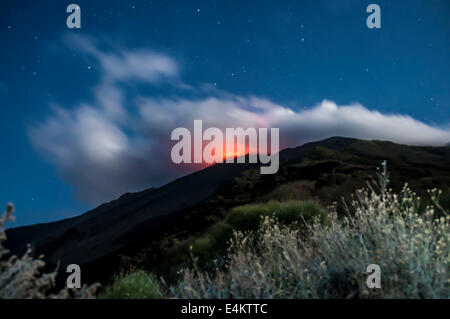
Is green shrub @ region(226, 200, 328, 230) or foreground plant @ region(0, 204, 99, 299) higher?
green shrub @ region(226, 200, 328, 230)

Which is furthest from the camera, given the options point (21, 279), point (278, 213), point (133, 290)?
point (278, 213)

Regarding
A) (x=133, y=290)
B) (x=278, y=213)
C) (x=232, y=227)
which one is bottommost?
(x=133, y=290)

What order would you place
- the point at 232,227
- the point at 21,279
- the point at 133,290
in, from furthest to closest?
the point at 232,227
the point at 133,290
the point at 21,279

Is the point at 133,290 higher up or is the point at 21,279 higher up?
the point at 21,279

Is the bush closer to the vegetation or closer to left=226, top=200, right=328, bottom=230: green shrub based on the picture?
the vegetation

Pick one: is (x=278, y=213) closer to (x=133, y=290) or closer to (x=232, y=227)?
(x=232, y=227)

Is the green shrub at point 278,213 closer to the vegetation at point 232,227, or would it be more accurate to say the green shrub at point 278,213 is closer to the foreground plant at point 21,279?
the vegetation at point 232,227

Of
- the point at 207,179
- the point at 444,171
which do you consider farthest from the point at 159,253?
the point at 207,179

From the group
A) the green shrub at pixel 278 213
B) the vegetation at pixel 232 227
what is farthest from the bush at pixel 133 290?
the green shrub at pixel 278 213

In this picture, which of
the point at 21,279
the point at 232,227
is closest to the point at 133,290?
the point at 21,279

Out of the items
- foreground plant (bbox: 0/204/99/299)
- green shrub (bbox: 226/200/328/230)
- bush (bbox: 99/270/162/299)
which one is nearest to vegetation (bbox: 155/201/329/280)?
green shrub (bbox: 226/200/328/230)

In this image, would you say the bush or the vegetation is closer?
the bush
